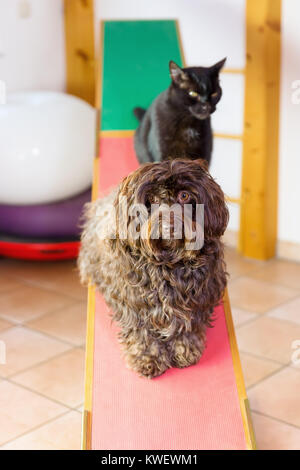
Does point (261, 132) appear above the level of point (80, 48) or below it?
below

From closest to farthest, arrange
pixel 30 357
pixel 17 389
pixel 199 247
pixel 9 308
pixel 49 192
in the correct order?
pixel 199 247
pixel 17 389
pixel 30 357
pixel 9 308
pixel 49 192

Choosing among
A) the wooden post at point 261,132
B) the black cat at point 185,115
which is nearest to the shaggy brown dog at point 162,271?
the black cat at point 185,115

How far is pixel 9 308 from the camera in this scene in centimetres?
332

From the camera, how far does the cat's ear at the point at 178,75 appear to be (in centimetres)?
218

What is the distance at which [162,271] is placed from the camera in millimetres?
1871

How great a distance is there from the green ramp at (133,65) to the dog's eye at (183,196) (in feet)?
3.81

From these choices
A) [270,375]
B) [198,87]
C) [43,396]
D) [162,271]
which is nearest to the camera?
[162,271]

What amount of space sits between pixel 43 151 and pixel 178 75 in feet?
4.87

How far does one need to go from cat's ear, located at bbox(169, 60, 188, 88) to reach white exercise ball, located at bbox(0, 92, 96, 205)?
1461 millimetres

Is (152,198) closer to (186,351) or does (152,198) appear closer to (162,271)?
(162,271)

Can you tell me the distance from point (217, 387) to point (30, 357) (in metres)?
1.06

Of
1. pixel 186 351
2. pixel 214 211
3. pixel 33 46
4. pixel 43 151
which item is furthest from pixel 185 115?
pixel 33 46

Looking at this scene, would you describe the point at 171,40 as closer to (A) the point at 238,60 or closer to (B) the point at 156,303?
(A) the point at 238,60

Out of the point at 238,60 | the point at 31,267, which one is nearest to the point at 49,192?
the point at 31,267
